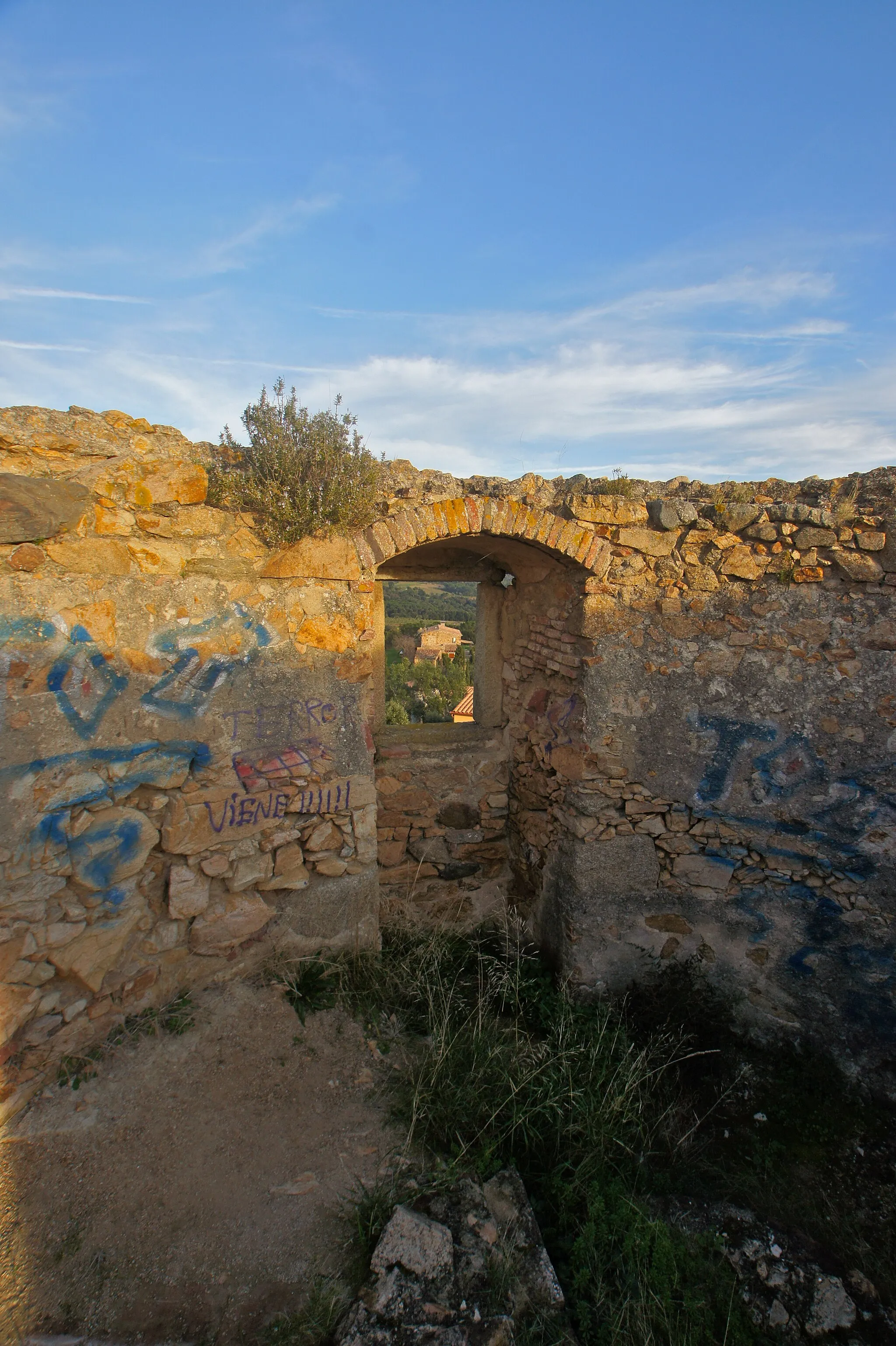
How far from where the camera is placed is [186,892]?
305 centimetres

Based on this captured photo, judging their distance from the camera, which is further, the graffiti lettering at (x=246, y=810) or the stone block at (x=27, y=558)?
the graffiti lettering at (x=246, y=810)

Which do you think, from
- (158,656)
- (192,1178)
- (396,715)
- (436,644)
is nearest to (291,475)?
(158,656)

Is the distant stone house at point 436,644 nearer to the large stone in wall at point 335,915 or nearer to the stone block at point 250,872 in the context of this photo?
the large stone in wall at point 335,915

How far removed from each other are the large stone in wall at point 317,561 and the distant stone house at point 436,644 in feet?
44.4

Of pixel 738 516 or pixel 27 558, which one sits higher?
pixel 738 516

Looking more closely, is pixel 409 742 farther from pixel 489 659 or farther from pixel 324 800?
pixel 324 800

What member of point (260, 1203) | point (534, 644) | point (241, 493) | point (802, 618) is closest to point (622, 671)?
point (534, 644)

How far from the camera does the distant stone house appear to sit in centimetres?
1783

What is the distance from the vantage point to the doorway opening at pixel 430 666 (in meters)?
10.6

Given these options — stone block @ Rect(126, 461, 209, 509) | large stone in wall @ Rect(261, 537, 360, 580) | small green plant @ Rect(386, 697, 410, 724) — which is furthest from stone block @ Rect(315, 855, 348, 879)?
small green plant @ Rect(386, 697, 410, 724)

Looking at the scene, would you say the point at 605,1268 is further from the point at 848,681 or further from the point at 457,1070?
the point at 848,681

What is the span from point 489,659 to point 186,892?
2.56 metres

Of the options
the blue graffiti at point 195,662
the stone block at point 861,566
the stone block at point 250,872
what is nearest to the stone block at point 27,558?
the blue graffiti at point 195,662

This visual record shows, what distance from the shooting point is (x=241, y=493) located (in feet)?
10.1
